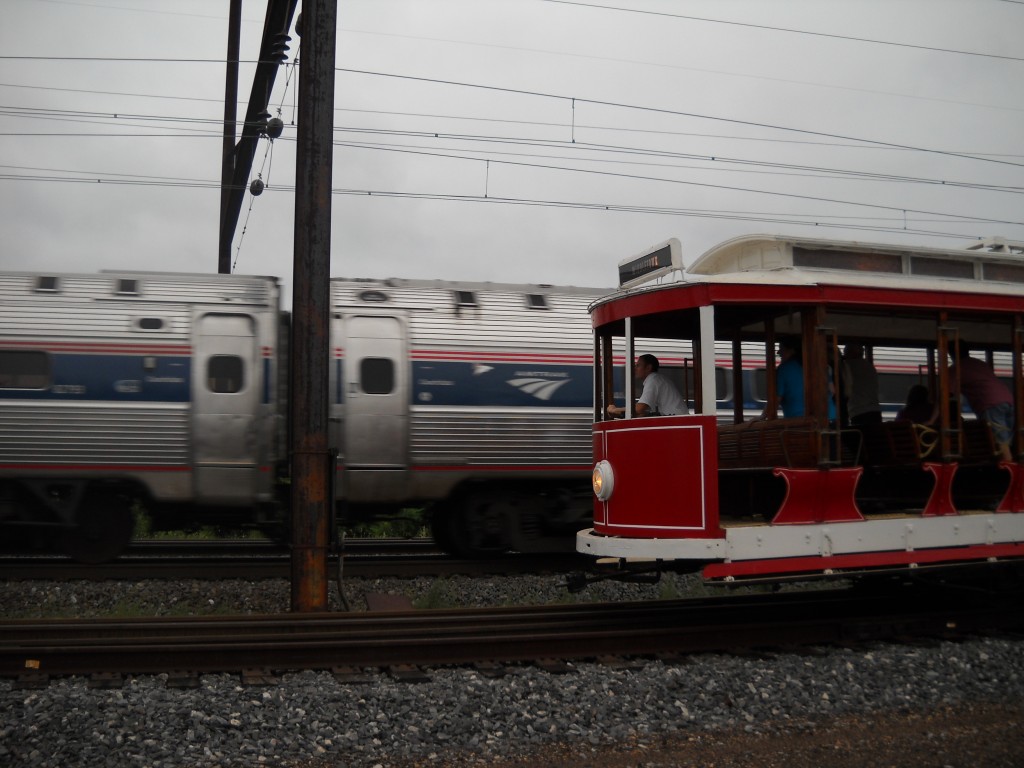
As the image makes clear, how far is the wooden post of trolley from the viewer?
770cm

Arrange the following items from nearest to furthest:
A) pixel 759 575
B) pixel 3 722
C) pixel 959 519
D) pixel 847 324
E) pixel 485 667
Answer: pixel 3 722, pixel 485 667, pixel 759 575, pixel 959 519, pixel 847 324

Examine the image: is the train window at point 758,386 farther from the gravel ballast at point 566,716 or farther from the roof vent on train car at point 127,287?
the roof vent on train car at point 127,287

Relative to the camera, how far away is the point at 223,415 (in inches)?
408

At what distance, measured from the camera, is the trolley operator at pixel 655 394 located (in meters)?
7.18

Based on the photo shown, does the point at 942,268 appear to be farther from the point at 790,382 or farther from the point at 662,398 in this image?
the point at 662,398

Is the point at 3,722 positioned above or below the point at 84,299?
below

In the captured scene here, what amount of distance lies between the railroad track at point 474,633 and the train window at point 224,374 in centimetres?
387

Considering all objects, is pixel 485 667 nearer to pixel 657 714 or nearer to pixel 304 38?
pixel 657 714

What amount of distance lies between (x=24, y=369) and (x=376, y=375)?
3.81 metres

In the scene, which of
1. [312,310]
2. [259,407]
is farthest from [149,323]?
[312,310]

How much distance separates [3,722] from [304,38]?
587 cm

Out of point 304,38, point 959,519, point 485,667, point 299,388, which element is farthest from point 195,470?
point 959,519

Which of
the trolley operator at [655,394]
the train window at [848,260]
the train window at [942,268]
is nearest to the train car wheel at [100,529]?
the trolley operator at [655,394]

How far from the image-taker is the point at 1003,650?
21.6 feet
